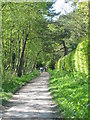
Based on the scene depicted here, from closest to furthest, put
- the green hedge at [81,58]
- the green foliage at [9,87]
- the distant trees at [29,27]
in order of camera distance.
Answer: the green hedge at [81,58]
the green foliage at [9,87]
the distant trees at [29,27]

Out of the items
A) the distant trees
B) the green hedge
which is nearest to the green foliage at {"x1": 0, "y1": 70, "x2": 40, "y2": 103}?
the distant trees

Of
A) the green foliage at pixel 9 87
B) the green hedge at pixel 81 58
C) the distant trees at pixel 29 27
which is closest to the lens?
the green hedge at pixel 81 58

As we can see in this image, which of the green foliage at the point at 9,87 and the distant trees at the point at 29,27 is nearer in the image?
the green foliage at the point at 9,87

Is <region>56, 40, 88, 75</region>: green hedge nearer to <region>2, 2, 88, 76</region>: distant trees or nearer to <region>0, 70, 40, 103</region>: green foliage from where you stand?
<region>2, 2, 88, 76</region>: distant trees

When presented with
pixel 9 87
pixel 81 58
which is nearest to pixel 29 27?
pixel 9 87

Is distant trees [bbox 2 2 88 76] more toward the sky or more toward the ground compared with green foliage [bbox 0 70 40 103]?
more toward the sky

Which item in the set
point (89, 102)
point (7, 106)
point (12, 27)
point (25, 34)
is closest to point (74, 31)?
point (25, 34)

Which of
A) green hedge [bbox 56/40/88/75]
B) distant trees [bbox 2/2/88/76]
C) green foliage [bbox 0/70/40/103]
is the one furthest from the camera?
distant trees [bbox 2/2/88/76]

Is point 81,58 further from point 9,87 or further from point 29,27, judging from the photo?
point 29,27

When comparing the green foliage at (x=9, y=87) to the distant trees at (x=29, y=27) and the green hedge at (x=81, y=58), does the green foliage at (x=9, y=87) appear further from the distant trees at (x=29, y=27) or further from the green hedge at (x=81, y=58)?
the green hedge at (x=81, y=58)

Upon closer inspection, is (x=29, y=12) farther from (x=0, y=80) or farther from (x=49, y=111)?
(x=49, y=111)

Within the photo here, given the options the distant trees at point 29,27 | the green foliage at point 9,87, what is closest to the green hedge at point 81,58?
the distant trees at point 29,27

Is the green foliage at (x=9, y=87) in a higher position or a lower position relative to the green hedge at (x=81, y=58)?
lower

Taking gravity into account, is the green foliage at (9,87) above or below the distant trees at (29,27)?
below
